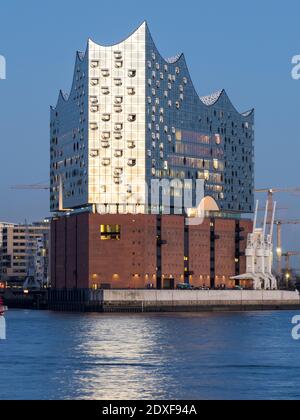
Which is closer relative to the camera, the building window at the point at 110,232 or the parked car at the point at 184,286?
the building window at the point at 110,232

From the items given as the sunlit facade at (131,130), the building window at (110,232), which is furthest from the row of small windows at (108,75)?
the building window at (110,232)

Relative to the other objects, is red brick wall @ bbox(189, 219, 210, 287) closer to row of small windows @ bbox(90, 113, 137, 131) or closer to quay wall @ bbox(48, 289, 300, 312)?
quay wall @ bbox(48, 289, 300, 312)

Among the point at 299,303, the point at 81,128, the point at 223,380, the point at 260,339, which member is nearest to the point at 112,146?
the point at 81,128

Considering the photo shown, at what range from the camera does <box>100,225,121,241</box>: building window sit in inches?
6521

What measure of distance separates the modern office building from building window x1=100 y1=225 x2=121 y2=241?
0.48 ft

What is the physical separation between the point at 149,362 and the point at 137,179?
9459 cm

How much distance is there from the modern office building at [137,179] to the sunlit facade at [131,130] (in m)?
0.15

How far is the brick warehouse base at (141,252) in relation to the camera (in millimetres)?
165000

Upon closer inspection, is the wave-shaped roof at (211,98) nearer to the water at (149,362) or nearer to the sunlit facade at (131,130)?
the sunlit facade at (131,130)

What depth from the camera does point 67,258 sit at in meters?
175

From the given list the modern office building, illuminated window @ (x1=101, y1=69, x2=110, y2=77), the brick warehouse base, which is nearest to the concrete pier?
the brick warehouse base

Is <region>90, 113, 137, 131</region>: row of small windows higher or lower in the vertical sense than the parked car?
higher

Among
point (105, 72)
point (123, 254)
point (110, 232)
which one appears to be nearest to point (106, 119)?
point (105, 72)

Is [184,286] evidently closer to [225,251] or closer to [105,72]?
[225,251]
